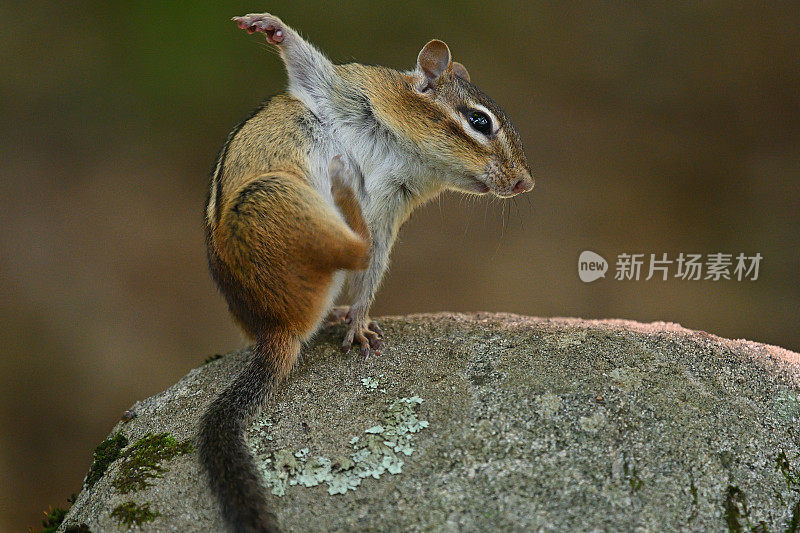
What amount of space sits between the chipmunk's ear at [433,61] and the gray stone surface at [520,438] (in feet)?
3.83

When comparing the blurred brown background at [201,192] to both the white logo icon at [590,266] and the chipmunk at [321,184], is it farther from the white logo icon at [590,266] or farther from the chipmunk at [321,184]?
the chipmunk at [321,184]

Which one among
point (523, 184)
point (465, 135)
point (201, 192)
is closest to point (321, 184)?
point (465, 135)

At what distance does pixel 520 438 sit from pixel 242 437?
0.94 meters

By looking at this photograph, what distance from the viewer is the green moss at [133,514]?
1973 millimetres

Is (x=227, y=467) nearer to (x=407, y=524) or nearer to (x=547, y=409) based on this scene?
(x=407, y=524)

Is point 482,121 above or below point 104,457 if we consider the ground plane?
above

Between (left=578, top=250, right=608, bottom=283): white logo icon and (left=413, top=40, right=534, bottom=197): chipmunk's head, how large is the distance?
2831 mm

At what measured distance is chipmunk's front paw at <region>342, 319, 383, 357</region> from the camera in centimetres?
278

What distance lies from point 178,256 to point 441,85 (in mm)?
3453

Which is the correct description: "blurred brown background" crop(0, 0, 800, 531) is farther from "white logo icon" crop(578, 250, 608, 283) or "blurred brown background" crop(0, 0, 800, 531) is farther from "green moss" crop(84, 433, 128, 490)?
"green moss" crop(84, 433, 128, 490)

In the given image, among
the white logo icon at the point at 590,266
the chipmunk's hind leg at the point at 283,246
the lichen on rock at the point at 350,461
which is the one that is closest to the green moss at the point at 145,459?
the lichen on rock at the point at 350,461

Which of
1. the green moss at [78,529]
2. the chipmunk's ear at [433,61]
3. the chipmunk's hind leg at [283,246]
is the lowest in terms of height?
the green moss at [78,529]

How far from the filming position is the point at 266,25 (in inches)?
106

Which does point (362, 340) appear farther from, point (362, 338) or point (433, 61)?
point (433, 61)
